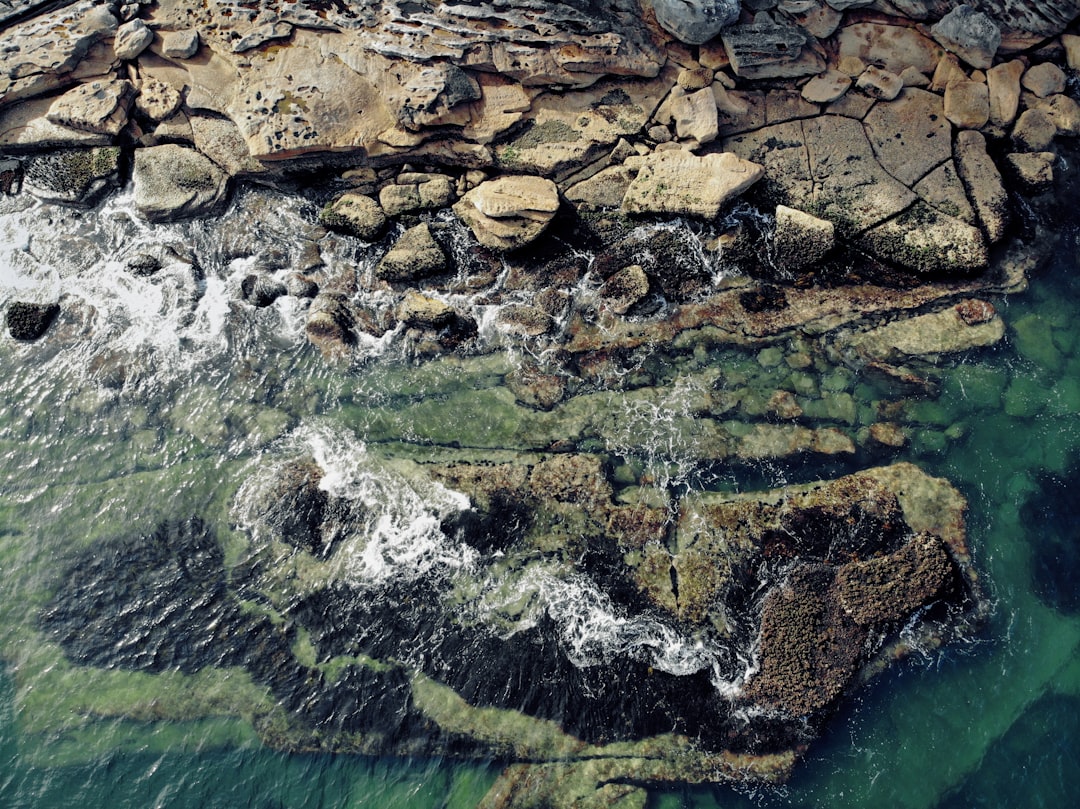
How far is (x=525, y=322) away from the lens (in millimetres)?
13664

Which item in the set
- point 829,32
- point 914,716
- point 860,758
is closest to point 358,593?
point 860,758

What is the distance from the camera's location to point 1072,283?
13695mm

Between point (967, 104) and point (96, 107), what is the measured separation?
58.3ft

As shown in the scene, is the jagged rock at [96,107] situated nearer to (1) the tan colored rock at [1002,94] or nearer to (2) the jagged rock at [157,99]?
(2) the jagged rock at [157,99]

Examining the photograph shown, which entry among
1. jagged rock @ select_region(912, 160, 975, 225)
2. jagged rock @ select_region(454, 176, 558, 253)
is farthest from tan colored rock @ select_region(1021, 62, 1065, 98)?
jagged rock @ select_region(454, 176, 558, 253)

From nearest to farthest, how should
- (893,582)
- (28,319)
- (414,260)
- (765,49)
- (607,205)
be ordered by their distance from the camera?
(893,582), (28,319), (414,260), (765,49), (607,205)

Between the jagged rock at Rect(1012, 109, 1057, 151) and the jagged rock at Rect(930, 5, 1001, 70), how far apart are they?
4.52 ft

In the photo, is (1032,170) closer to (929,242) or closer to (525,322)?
(929,242)

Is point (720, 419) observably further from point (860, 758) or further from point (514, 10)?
point (514, 10)

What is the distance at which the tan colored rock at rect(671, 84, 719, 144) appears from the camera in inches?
553

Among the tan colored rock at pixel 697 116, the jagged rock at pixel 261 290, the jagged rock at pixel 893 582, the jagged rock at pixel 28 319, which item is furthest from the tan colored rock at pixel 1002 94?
the jagged rock at pixel 28 319

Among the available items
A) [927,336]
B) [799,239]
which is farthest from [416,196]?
[927,336]

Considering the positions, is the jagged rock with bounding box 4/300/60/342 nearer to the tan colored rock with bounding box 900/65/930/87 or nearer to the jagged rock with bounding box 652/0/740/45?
the jagged rock with bounding box 652/0/740/45

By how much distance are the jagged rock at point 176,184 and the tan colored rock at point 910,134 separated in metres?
13.5
